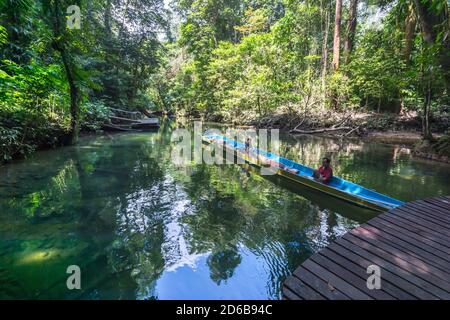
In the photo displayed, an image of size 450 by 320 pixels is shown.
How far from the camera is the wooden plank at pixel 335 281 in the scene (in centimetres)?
275

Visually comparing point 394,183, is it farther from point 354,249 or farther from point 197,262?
point 197,262

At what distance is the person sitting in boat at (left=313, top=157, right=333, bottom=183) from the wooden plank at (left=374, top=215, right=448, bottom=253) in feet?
9.53

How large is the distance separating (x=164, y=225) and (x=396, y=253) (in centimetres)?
409

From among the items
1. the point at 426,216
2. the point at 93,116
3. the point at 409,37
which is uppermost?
the point at 409,37

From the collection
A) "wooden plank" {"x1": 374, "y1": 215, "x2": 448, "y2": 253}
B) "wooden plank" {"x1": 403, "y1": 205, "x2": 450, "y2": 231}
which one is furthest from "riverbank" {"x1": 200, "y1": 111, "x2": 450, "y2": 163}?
"wooden plank" {"x1": 374, "y1": 215, "x2": 448, "y2": 253}

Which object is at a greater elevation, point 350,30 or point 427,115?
point 350,30

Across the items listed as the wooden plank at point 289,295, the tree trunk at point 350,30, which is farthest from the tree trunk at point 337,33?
the wooden plank at point 289,295

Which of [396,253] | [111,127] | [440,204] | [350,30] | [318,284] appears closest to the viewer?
[318,284]

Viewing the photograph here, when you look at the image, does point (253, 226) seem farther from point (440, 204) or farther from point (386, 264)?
point (440, 204)

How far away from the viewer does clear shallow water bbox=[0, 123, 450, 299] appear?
3.82 m

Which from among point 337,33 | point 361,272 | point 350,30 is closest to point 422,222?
point 361,272

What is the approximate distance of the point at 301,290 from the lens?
2.83 meters

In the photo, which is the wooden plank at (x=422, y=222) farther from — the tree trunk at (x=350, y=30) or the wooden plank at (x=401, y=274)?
the tree trunk at (x=350, y=30)

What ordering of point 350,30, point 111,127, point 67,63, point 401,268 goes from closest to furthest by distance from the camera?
point 401,268 → point 67,63 → point 111,127 → point 350,30
